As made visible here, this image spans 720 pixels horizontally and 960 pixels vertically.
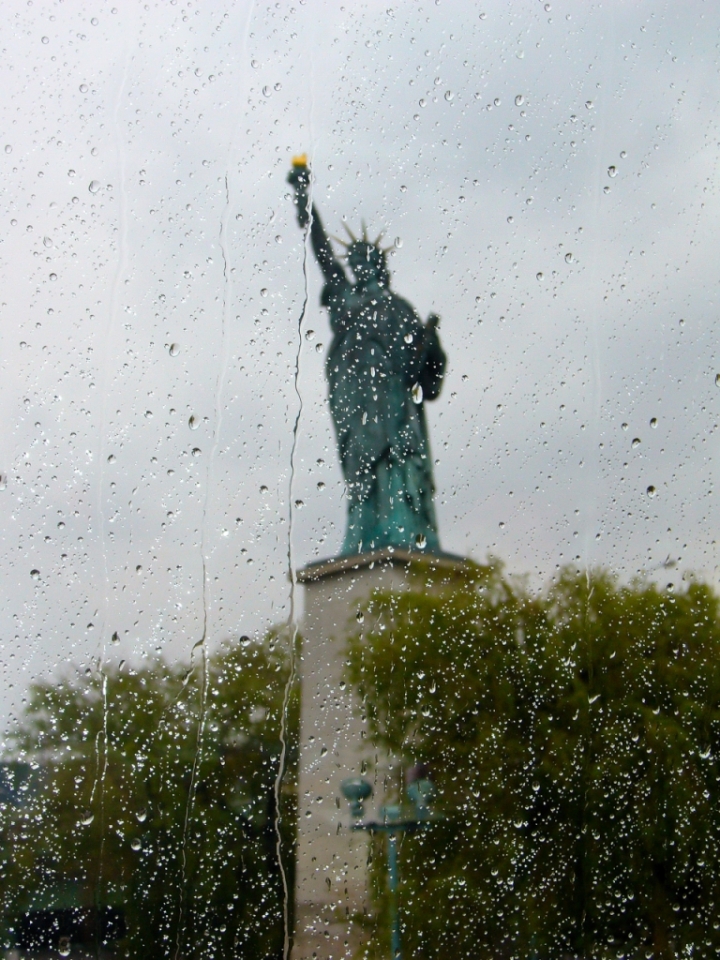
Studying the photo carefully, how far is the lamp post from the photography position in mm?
2490

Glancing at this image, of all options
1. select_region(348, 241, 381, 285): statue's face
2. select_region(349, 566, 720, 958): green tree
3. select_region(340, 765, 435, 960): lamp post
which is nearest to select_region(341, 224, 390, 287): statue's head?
→ select_region(348, 241, 381, 285): statue's face

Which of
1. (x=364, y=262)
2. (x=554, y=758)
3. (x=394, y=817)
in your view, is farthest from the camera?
(x=364, y=262)

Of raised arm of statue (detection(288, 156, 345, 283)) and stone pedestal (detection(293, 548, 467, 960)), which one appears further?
raised arm of statue (detection(288, 156, 345, 283))

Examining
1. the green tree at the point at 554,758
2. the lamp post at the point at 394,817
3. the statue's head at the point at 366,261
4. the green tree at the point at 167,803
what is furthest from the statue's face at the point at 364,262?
the lamp post at the point at 394,817

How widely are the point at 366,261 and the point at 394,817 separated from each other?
1.61m

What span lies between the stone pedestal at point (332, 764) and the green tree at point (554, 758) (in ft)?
0.19

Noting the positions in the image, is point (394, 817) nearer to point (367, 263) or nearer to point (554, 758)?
point (554, 758)

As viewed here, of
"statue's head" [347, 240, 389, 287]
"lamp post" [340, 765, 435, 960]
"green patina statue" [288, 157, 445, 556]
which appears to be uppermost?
"statue's head" [347, 240, 389, 287]

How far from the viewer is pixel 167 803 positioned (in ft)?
8.59

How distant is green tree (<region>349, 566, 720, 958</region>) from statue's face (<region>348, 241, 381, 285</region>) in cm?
96

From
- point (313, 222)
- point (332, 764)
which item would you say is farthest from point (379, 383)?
point (332, 764)

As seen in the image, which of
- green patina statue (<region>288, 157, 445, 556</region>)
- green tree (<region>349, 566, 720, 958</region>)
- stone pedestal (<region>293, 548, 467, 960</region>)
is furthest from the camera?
green patina statue (<region>288, 157, 445, 556</region>)

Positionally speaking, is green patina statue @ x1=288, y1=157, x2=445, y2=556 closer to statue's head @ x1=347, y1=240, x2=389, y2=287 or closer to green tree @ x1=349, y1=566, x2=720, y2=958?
statue's head @ x1=347, y1=240, x2=389, y2=287

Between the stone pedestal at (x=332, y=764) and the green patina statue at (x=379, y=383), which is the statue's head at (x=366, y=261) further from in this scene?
the stone pedestal at (x=332, y=764)
